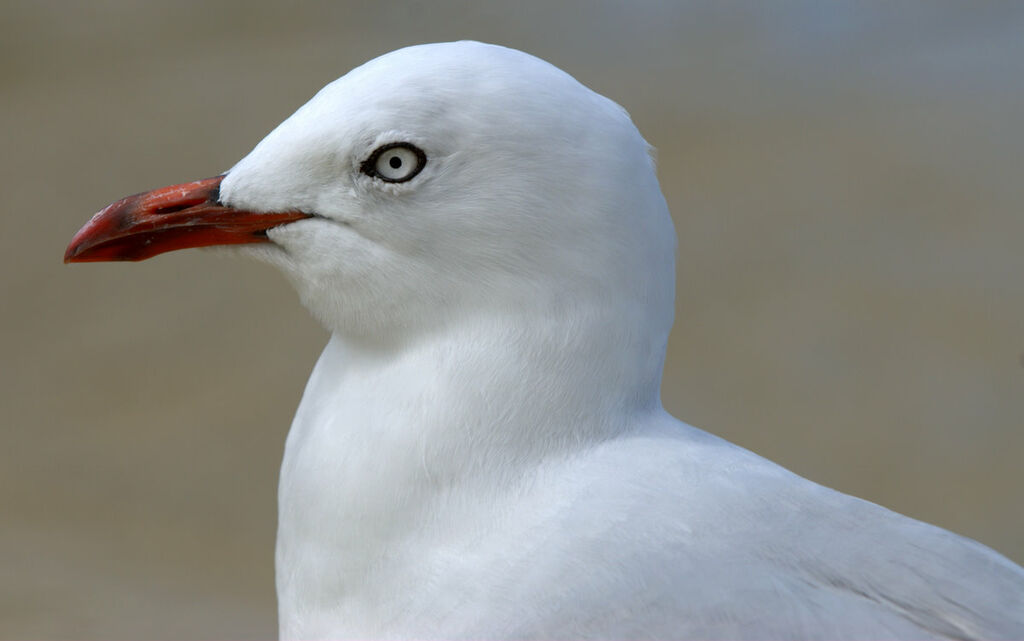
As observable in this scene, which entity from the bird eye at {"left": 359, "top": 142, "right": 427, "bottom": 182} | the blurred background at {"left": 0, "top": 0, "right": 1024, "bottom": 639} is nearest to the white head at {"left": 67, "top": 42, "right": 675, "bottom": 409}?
the bird eye at {"left": 359, "top": 142, "right": 427, "bottom": 182}

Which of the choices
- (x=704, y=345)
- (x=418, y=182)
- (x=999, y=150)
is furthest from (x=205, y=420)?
(x=999, y=150)

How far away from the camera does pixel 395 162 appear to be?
0.95 metres

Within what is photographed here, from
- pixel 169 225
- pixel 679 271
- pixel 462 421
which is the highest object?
pixel 169 225

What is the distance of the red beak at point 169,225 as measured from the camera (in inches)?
38.8

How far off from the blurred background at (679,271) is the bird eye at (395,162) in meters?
1.16

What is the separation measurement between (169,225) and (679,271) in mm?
1762

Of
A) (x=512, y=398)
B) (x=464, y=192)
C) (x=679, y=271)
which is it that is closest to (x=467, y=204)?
(x=464, y=192)

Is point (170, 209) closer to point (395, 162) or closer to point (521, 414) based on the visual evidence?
point (395, 162)

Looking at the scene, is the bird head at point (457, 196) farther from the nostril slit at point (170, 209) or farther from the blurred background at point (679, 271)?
the blurred background at point (679, 271)

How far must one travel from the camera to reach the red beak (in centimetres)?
99

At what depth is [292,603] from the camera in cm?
105

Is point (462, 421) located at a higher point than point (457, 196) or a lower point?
lower

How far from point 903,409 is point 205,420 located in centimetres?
130

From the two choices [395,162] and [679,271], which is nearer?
[395,162]
